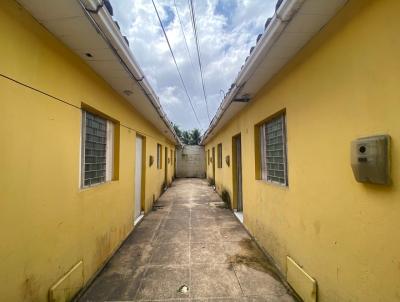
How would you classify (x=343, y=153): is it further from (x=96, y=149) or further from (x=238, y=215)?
(x=238, y=215)

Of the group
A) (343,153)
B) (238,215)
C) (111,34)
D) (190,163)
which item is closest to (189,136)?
(190,163)

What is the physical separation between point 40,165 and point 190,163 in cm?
1702

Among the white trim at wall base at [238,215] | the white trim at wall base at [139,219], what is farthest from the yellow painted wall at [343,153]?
the white trim at wall base at [139,219]

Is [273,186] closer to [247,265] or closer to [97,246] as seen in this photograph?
[247,265]

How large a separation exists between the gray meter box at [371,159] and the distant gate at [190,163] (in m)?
17.4

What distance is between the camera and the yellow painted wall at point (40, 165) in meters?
1.71

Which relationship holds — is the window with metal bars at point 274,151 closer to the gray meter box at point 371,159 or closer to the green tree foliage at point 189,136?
the gray meter box at point 371,159

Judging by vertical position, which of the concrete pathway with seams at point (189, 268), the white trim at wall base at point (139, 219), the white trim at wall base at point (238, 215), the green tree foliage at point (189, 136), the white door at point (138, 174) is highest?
the green tree foliage at point (189, 136)

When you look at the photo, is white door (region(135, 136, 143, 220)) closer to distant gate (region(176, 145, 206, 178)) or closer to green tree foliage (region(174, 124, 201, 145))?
distant gate (region(176, 145, 206, 178))

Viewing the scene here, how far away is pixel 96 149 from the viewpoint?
3598 millimetres

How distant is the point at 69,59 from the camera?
2.54 meters

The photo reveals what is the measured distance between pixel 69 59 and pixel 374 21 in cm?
303

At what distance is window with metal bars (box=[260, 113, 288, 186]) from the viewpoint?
11.4ft

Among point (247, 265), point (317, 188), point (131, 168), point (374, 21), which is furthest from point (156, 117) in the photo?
point (374, 21)
